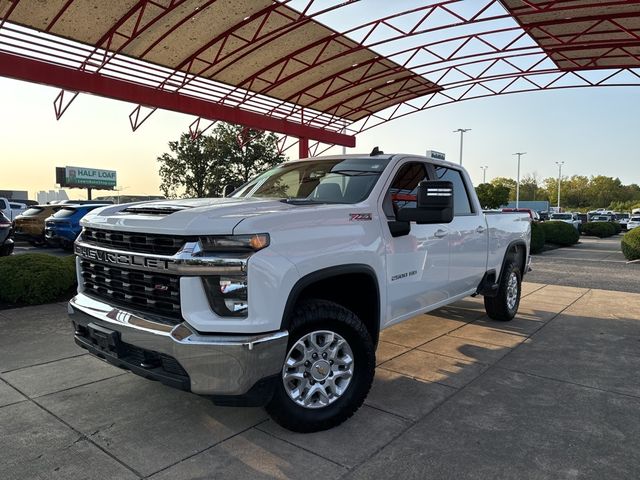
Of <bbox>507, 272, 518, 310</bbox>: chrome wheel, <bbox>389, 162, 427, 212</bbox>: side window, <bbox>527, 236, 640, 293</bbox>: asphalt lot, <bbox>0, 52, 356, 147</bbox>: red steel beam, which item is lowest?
<bbox>527, 236, 640, 293</bbox>: asphalt lot

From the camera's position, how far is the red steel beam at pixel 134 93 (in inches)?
460

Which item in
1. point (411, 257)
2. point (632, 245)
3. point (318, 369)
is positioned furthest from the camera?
point (632, 245)

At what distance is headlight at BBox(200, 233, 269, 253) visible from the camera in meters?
2.80

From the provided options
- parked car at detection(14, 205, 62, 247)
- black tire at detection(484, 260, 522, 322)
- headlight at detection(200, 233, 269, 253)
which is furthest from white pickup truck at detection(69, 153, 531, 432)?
parked car at detection(14, 205, 62, 247)

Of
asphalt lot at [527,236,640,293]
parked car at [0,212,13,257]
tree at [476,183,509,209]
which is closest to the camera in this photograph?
parked car at [0,212,13,257]

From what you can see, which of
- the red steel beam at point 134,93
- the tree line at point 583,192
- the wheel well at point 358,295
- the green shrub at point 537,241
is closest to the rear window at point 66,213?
the red steel beam at point 134,93

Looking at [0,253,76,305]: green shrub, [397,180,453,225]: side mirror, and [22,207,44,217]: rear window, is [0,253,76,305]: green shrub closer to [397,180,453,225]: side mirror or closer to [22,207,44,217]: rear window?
[397,180,453,225]: side mirror

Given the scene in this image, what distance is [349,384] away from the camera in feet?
11.2

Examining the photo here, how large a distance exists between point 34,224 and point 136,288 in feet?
48.2

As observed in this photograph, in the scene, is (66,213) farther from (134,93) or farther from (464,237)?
(464,237)

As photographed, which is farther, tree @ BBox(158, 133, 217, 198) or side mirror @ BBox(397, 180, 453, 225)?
tree @ BBox(158, 133, 217, 198)

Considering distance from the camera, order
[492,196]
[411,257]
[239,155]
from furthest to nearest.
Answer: [492,196], [239,155], [411,257]

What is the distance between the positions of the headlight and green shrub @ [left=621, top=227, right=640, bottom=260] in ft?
49.9

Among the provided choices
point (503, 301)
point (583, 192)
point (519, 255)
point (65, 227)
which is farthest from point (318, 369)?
point (583, 192)
